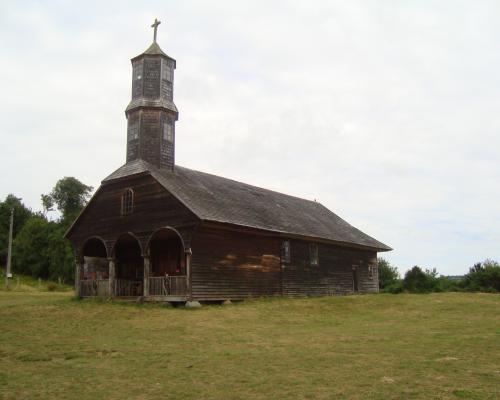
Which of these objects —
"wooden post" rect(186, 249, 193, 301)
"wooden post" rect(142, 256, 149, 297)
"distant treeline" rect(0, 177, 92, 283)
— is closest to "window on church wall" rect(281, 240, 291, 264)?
"wooden post" rect(186, 249, 193, 301)

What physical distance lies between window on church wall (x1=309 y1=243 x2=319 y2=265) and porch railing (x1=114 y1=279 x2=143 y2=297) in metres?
10.1

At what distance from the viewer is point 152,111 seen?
96.9 ft

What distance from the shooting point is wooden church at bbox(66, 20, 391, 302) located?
2570 centimetres

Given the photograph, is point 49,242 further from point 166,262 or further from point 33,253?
point 166,262

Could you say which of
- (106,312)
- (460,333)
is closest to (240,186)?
(106,312)

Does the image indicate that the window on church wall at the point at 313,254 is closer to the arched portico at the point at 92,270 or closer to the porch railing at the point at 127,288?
the porch railing at the point at 127,288

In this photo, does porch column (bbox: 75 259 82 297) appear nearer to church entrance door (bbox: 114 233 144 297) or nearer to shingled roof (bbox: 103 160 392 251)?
church entrance door (bbox: 114 233 144 297)

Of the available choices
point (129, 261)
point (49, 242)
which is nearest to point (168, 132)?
point (129, 261)

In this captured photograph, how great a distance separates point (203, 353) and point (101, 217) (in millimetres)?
17772

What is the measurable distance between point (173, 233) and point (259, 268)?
4827 millimetres

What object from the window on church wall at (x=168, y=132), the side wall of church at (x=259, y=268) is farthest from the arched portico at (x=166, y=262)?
the window on church wall at (x=168, y=132)

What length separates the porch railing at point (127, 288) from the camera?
28.6 m

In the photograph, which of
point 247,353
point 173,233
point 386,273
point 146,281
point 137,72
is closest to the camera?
point 247,353

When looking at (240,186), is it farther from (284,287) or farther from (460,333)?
(460,333)
